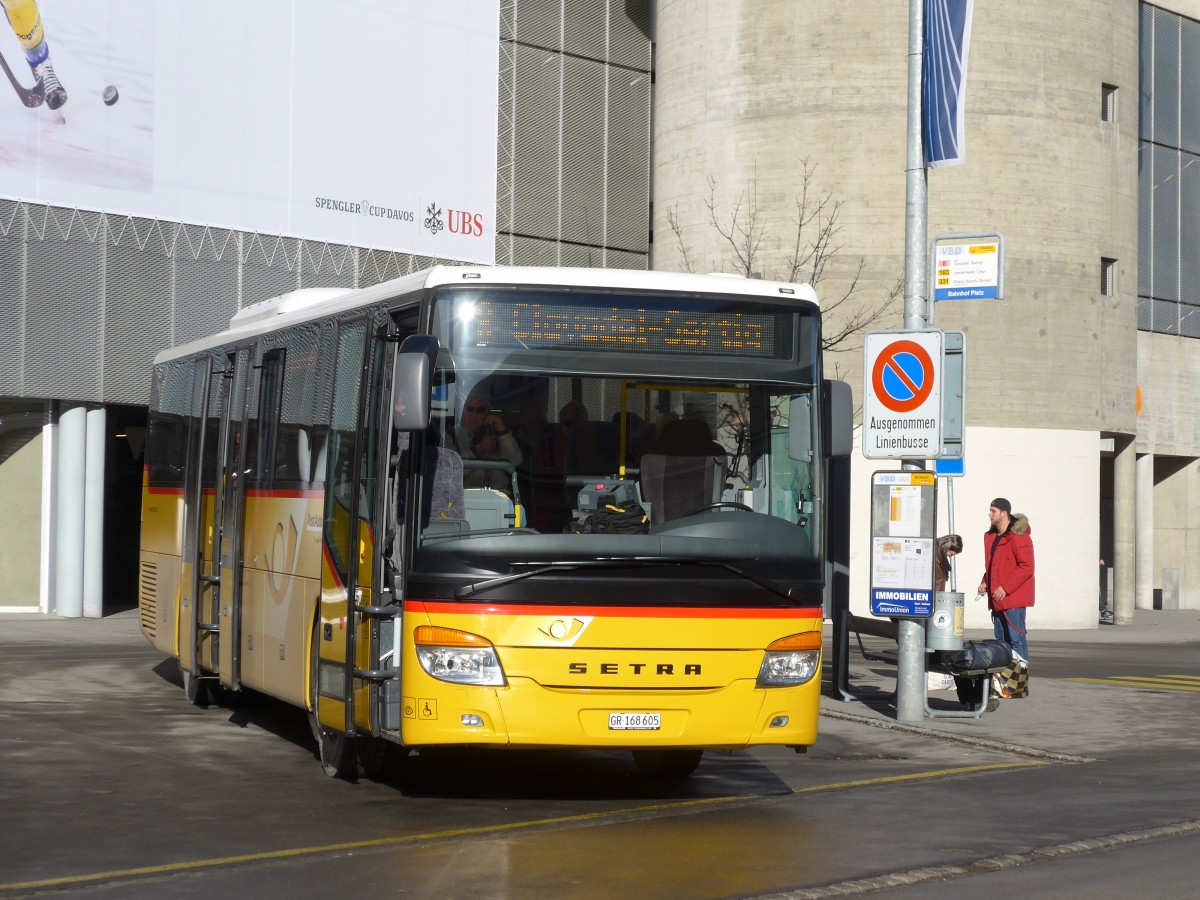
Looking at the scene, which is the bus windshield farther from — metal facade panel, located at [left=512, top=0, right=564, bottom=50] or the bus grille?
metal facade panel, located at [left=512, top=0, right=564, bottom=50]

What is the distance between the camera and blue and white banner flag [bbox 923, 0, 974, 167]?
15148 millimetres

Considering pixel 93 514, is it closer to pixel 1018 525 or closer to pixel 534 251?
pixel 534 251

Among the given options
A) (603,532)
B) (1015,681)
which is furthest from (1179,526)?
(603,532)

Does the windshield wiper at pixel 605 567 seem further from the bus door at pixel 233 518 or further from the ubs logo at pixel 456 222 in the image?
the ubs logo at pixel 456 222

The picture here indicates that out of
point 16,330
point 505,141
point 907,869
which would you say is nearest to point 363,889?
point 907,869

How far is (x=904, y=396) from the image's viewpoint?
14602mm

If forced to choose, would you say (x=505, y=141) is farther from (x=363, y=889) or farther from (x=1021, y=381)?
(x=363, y=889)

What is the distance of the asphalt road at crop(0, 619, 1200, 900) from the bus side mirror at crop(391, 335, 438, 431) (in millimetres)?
2099

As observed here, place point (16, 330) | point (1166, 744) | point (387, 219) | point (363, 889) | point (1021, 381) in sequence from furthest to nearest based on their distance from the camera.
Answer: point (1021, 381) → point (387, 219) → point (16, 330) → point (1166, 744) → point (363, 889)

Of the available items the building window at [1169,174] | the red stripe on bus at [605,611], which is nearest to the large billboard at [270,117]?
the building window at [1169,174]

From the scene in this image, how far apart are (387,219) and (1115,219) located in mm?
14393

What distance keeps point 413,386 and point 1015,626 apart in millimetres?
10035

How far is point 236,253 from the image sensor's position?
2944cm

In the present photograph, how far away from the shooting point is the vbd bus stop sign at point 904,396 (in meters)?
14.4
